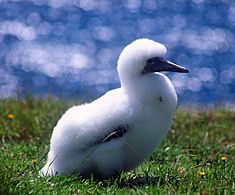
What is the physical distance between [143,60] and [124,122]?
2.04 ft

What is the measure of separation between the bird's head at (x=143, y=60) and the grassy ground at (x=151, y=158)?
1.00 meters

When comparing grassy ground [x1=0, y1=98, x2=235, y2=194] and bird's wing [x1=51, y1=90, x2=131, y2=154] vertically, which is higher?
bird's wing [x1=51, y1=90, x2=131, y2=154]

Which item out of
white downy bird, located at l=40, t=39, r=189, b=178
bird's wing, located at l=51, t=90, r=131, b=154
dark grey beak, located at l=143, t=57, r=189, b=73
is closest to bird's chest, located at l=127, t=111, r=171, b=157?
white downy bird, located at l=40, t=39, r=189, b=178

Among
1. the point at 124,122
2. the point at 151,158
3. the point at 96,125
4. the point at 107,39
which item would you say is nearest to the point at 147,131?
the point at 124,122

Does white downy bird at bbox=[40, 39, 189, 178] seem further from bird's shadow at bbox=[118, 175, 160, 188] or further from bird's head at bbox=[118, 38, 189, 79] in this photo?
bird's shadow at bbox=[118, 175, 160, 188]

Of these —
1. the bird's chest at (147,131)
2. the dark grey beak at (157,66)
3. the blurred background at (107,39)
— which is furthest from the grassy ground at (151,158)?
the blurred background at (107,39)

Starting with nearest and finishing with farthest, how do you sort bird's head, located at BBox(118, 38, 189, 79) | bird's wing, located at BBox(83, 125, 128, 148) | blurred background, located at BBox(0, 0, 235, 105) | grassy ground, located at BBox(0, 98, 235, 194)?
grassy ground, located at BBox(0, 98, 235, 194) → bird's wing, located at BBox(83, 125, 128, 148) → bird's head, located at BBox(118, 38, 189, 79) → blurred background, located at BBox(0, 0, 235, 105)

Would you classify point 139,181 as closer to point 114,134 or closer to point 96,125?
point 114,134

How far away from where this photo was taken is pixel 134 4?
37625mm

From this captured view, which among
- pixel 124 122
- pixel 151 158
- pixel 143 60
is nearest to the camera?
pixel 124 122

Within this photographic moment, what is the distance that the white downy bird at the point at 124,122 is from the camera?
5723 mm

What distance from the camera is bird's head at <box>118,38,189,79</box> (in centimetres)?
586

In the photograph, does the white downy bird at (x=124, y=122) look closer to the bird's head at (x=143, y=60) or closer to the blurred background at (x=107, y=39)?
A: the bird's head at (x=143, y=60)

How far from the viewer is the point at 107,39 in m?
31.6
